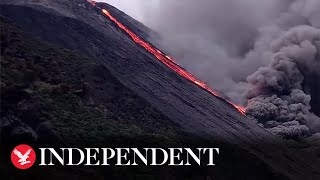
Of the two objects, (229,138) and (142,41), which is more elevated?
(142,41)

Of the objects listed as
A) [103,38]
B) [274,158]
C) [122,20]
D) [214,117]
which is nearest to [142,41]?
[122,20]

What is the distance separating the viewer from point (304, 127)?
89688 millimetres

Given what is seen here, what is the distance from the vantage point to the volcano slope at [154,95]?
44969mm

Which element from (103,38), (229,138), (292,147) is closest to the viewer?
(229,138)

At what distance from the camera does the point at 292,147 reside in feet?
252

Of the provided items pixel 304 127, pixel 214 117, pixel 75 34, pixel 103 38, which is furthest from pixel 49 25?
pixel 304 127

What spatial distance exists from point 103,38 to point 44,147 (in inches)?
1152

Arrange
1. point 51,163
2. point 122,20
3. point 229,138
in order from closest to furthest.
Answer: point 51,163
point 229,138
point 122,20

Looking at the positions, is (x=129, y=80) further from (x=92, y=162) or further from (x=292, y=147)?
(x=292, y=147)

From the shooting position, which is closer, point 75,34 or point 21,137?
point 21,137

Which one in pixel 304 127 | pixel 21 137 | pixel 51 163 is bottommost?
pixel 51 163

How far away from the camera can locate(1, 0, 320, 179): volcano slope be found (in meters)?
45.0

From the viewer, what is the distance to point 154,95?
167 feet

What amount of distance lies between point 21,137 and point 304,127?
68.5 meters
